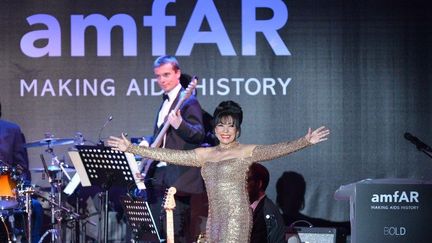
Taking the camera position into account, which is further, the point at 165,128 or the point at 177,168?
the point at 177,168

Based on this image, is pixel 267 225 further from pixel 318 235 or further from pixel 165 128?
pixel 165 128

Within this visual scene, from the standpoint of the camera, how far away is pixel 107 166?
8508mm

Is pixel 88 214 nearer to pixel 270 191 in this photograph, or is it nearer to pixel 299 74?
pixel 270 191

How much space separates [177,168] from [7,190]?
1855 mm

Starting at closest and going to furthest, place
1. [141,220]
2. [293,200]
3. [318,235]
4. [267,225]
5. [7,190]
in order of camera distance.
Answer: [267,225] → [141,220] → [318,235] → [7,190] → [293,200]

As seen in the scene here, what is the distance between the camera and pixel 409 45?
1037cm

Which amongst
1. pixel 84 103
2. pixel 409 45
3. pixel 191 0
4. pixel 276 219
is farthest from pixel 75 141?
pixel 409 45

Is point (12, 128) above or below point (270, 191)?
above

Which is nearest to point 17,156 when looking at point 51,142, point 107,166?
point 51,142

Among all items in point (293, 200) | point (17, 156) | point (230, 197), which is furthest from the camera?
point (293, 200)

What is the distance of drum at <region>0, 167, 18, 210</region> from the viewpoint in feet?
30.6

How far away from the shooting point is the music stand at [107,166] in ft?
27.7

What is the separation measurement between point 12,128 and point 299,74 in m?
3.45

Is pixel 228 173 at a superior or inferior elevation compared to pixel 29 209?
superior
